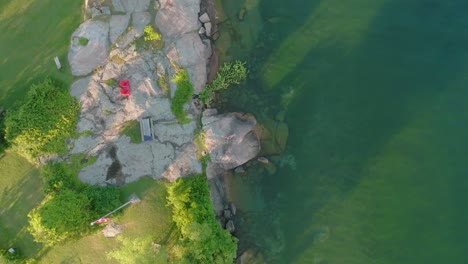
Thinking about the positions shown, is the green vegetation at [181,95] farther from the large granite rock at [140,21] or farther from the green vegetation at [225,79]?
the large granite rock at [140,21]

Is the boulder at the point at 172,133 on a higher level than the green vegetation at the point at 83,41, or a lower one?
lower

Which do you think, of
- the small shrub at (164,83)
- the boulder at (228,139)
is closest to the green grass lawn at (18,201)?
the small shrub at (164,83)

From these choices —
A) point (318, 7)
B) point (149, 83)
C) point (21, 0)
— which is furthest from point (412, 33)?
point (21, 0)

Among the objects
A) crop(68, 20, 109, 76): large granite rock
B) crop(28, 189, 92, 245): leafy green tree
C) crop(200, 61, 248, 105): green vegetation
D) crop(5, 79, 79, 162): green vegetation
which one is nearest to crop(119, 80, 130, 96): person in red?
crop(68, 20, 109, 76): large granite rock

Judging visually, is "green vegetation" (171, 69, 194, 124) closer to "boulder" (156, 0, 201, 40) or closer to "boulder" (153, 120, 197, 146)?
"boulder" (153, 120, 197, 146)

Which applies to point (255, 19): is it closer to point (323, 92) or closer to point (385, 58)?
point (323, 92)
